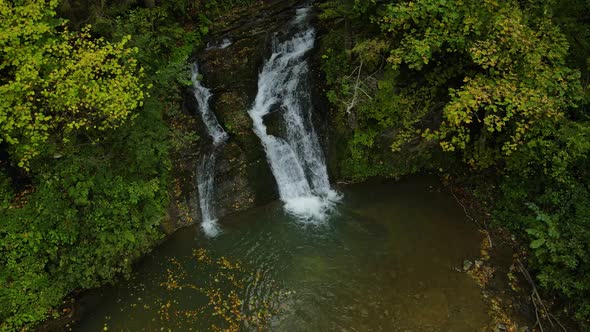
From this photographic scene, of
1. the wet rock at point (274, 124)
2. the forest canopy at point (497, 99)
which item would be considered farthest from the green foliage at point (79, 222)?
the forest canopy at point (497, 99)

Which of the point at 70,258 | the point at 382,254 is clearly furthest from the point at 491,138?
the point at 70,258

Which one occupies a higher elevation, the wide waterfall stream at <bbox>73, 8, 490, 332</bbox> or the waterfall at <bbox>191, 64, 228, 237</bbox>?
the waterfall at <bbox>191, 64, 228, 237</bbox>

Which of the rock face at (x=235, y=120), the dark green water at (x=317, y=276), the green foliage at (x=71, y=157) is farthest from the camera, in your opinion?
the rock face at (x=235, y=120)

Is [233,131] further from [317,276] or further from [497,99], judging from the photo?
[497,99]

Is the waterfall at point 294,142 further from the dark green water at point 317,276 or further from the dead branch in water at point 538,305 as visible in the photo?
the dead branch in water at point 538,305

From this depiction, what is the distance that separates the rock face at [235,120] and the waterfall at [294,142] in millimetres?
233

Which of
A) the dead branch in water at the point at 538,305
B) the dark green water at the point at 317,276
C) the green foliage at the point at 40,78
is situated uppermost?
the green foliage at the point at 40,78

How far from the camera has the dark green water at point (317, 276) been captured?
25.3 ft

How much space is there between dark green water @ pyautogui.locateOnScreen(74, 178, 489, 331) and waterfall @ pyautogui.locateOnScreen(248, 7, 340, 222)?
713mm

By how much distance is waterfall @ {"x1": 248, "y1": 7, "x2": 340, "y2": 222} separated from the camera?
1103 cm

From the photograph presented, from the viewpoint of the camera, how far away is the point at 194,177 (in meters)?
10.5

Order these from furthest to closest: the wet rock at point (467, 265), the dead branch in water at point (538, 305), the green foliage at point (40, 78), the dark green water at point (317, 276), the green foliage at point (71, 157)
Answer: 1. the wet rock at point (467, 265)
2. the dark green water at point (317, 276)
3. the dead branch in water at point (538, 305)
4. the green foliage at point (71, 157)
5. the green foliage at point (40, 78)

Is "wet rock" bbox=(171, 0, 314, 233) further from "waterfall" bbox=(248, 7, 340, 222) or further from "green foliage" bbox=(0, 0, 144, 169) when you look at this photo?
"green foliage" bbox=(0, 0, 144, 169)

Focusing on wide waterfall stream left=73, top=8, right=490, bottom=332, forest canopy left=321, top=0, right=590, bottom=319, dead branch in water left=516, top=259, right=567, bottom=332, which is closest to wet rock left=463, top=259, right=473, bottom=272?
wide waterfall stream left=73, top=8, right=490, bottom=332
